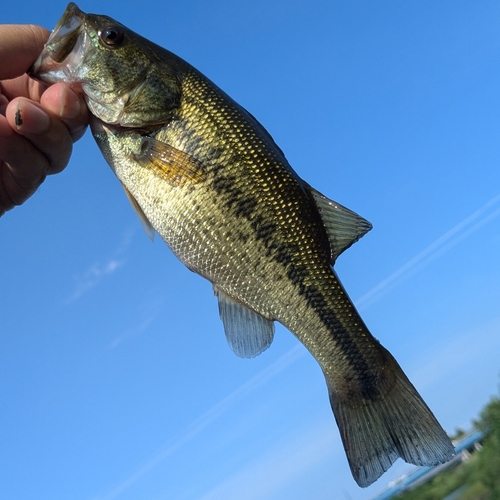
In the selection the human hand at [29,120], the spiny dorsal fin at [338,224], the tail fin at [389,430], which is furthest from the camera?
the spiny dorsal fin at [338,224]

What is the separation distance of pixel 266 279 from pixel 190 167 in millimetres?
896

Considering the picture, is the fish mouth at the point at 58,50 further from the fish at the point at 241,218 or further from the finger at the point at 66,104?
the finger at the point at 66,104

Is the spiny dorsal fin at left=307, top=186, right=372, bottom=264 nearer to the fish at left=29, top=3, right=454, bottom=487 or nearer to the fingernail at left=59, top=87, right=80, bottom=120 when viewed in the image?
the fish at left=29, top=3, right=454, bottom=487

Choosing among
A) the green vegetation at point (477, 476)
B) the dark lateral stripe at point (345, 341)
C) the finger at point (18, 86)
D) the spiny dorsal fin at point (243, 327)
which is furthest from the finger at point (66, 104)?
the green vegetation at point (477, 476)

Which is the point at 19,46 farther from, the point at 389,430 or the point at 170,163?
the point at 389,430

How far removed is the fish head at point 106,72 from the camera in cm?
400

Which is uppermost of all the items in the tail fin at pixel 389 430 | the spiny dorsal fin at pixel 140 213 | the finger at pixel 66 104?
the finger at pixel 66 104

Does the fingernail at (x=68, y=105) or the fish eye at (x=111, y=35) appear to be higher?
the fish eye at (x=111, y=35)

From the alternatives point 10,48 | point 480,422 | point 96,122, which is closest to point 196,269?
point 96,122

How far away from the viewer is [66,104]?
387 cm

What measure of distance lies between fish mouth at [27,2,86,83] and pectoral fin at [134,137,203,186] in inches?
33.1

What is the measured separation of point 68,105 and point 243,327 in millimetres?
1932

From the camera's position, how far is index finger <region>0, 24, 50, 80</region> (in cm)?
411

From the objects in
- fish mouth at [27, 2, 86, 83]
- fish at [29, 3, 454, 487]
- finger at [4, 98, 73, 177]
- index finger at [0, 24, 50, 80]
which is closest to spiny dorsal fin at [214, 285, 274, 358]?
fish at [29, 3, 454, 487]
